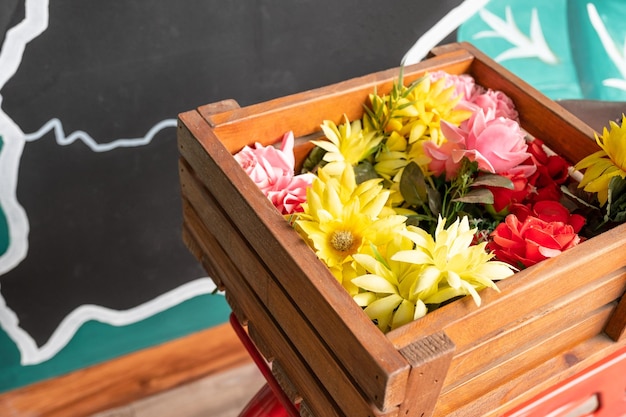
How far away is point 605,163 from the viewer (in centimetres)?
86

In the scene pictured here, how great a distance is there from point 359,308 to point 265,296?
17 centimetres

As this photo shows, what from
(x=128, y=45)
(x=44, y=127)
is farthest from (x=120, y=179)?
(x=128, y=45)

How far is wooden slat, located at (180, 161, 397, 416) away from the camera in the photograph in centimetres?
69

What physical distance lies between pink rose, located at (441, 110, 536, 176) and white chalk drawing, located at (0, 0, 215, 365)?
0.75 metres

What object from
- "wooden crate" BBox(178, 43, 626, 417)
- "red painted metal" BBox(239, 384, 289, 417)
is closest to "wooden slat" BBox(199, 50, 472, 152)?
"wooden crate" BBox(178, 43, 626, 417)

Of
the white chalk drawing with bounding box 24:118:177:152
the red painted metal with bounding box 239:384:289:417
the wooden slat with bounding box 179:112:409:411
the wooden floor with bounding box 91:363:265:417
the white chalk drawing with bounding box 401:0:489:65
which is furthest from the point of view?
the wooden floor with bounding box 91:363:265:417

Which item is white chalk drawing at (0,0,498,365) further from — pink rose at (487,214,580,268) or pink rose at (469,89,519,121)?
pink rose at (487,214,580,268)

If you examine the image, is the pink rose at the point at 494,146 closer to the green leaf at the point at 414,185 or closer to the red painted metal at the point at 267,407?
Result: the green leaf at the point at 414,185

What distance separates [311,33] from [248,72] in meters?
0.16

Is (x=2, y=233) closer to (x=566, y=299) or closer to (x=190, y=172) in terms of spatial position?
(x=190, y=172)

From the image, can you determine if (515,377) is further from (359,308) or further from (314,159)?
(314,159)

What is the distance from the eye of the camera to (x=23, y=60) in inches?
49.0

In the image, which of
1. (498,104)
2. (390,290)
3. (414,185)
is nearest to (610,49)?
(498,104)

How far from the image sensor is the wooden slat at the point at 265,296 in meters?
0.69
